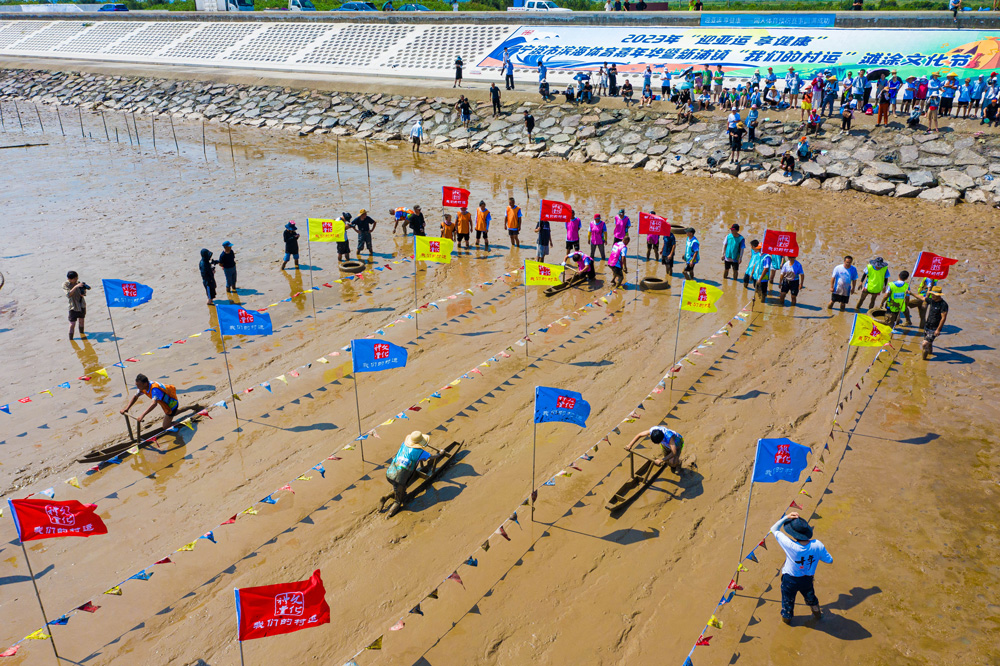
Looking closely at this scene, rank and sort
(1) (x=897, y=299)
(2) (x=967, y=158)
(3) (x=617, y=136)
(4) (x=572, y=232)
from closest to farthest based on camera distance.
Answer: (1) (x=897, y=299), (4) (x=572, y=232), (2) (x=967, y=158), (3) (x=617, y=136)

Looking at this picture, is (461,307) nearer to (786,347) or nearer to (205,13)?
(786,347)

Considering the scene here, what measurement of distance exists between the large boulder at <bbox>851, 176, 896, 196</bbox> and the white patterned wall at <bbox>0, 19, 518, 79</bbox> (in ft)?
82.6

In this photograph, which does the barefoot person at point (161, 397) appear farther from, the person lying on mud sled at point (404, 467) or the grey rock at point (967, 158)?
the grey rock at point (967, 158)

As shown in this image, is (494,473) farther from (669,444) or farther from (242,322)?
(242,322)

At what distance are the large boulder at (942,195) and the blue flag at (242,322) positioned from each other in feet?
75.7

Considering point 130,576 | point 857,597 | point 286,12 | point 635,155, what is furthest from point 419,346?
point 286,12

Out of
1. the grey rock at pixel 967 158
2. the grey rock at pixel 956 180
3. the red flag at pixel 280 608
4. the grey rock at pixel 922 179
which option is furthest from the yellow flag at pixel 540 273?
the grey rock at pixel 967 158

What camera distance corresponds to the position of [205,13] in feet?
195

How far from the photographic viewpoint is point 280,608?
602cm

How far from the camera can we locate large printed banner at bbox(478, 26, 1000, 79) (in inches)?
1192

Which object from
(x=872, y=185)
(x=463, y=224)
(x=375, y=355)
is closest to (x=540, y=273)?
(x=375, y=355)

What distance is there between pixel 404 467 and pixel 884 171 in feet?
77.1

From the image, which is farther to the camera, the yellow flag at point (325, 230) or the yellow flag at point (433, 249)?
the yellow flag at point (325, 230)

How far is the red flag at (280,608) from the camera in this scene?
5871 mm
